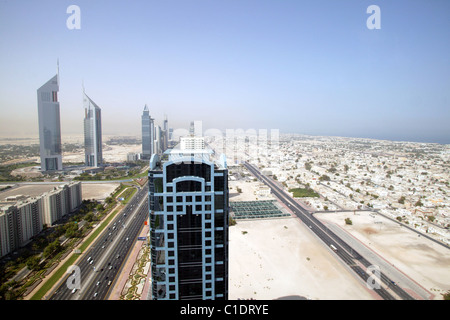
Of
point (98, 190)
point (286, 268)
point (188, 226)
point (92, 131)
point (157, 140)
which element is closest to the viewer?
point (188, 226)

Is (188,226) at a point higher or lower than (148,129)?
lower

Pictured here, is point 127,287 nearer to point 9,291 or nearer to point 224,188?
point 9,291

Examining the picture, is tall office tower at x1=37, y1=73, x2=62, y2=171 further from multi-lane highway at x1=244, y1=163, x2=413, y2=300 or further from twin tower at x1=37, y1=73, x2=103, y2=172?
multi-lane highway at x1=244, y1=163, x2=413, y2=300

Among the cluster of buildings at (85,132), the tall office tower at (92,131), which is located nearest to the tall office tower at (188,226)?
the cluster of buildings at (85,132)

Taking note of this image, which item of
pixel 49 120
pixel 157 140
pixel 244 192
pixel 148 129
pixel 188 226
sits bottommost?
pixel 244 192

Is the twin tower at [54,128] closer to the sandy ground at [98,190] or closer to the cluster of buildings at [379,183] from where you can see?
the sandy ground at [98,190]

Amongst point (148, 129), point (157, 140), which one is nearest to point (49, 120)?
point (148, 129)

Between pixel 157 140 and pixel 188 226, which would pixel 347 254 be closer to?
pixel 188 226

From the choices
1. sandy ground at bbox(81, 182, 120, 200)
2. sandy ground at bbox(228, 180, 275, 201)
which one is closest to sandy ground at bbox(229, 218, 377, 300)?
sandy ground at bbox(228, 180, 275, 201)

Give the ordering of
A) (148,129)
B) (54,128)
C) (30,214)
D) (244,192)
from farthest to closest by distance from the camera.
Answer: (148,129), (54,128), (244,192), (30,214)
